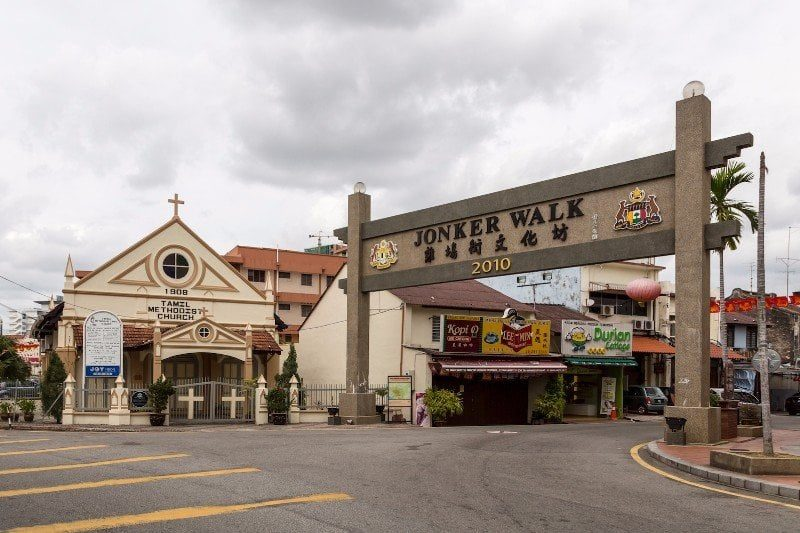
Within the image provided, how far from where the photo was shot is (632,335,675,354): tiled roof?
1699 inches

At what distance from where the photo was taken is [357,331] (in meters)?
28.0

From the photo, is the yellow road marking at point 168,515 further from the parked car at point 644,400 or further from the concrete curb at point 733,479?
the parked car at point 644,400

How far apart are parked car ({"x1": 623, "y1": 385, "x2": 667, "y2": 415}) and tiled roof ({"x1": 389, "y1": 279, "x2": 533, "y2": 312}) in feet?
25.8

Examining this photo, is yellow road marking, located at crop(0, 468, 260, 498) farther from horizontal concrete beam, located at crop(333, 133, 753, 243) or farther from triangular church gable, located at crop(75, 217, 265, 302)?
triangular church gable, located at crop(75, 217, 265, 302)

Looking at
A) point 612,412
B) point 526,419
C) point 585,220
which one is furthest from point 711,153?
point 612,412

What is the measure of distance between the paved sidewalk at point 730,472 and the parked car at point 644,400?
2136 centimetres

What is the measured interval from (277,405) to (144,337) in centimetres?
786

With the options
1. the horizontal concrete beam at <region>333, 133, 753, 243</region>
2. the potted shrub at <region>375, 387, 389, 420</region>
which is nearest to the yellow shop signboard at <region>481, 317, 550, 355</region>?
the potted shrub at <region>375, 387, 389, 420</region>

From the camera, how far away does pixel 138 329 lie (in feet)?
108

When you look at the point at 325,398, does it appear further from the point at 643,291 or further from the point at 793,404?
the point at 793,404

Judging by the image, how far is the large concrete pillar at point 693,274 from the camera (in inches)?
699

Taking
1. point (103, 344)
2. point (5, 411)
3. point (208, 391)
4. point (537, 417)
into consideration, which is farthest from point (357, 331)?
A: point (5, 411)

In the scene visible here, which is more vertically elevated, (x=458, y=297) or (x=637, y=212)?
(x=637, y=212)

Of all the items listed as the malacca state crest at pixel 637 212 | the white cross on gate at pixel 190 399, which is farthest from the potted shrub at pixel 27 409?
the malacca state crest at pixel 637 212
